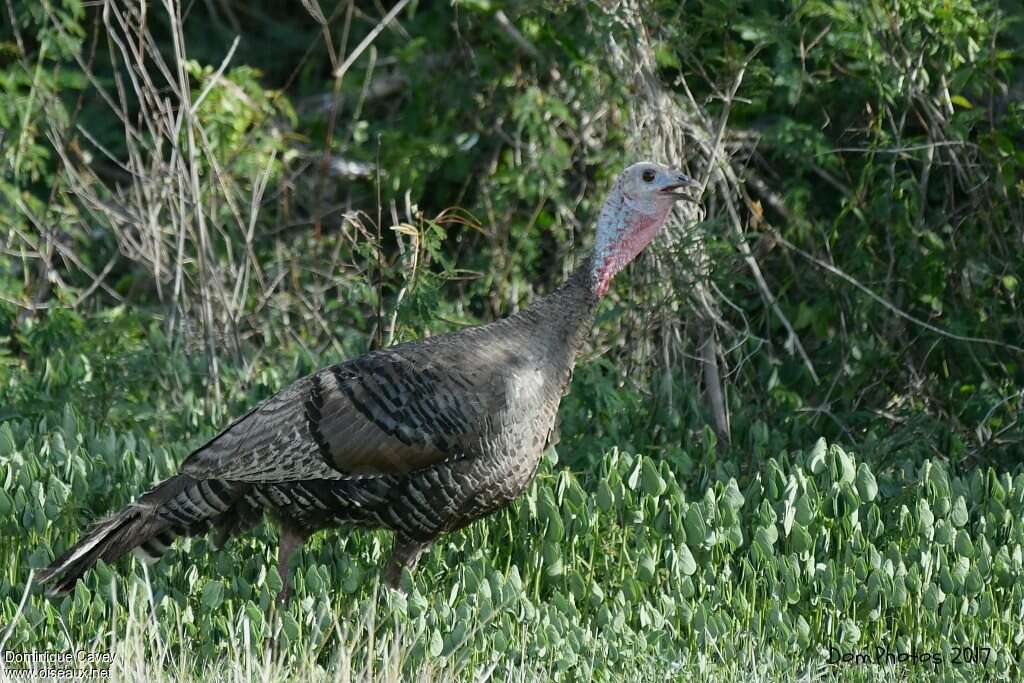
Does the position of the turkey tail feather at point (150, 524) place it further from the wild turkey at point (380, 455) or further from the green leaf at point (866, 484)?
the green leaf at point (866, 484)

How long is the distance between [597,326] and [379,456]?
2.45m

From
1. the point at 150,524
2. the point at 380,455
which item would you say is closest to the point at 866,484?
the point at 380,455

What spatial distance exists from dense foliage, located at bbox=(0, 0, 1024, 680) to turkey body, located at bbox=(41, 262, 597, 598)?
7.9 inches

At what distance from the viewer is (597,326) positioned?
714 cm

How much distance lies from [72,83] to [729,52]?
12.5 ft

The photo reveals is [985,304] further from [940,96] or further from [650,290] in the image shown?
[650,290]

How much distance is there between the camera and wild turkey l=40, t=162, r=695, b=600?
489 centimetres

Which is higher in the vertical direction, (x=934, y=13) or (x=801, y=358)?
(x=934, y=13)

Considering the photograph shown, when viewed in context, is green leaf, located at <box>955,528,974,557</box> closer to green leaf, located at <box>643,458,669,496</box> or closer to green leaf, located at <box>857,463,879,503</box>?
green leaf, located at <box>857,463,879,503</box>

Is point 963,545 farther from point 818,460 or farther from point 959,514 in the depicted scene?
point 818,460

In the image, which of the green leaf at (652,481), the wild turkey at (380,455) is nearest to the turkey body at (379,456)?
the wild turkey at (380,455)

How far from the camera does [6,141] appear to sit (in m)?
8.37

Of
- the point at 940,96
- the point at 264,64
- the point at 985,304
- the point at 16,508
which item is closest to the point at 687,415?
the point at 985,304

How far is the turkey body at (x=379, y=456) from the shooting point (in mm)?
4891
